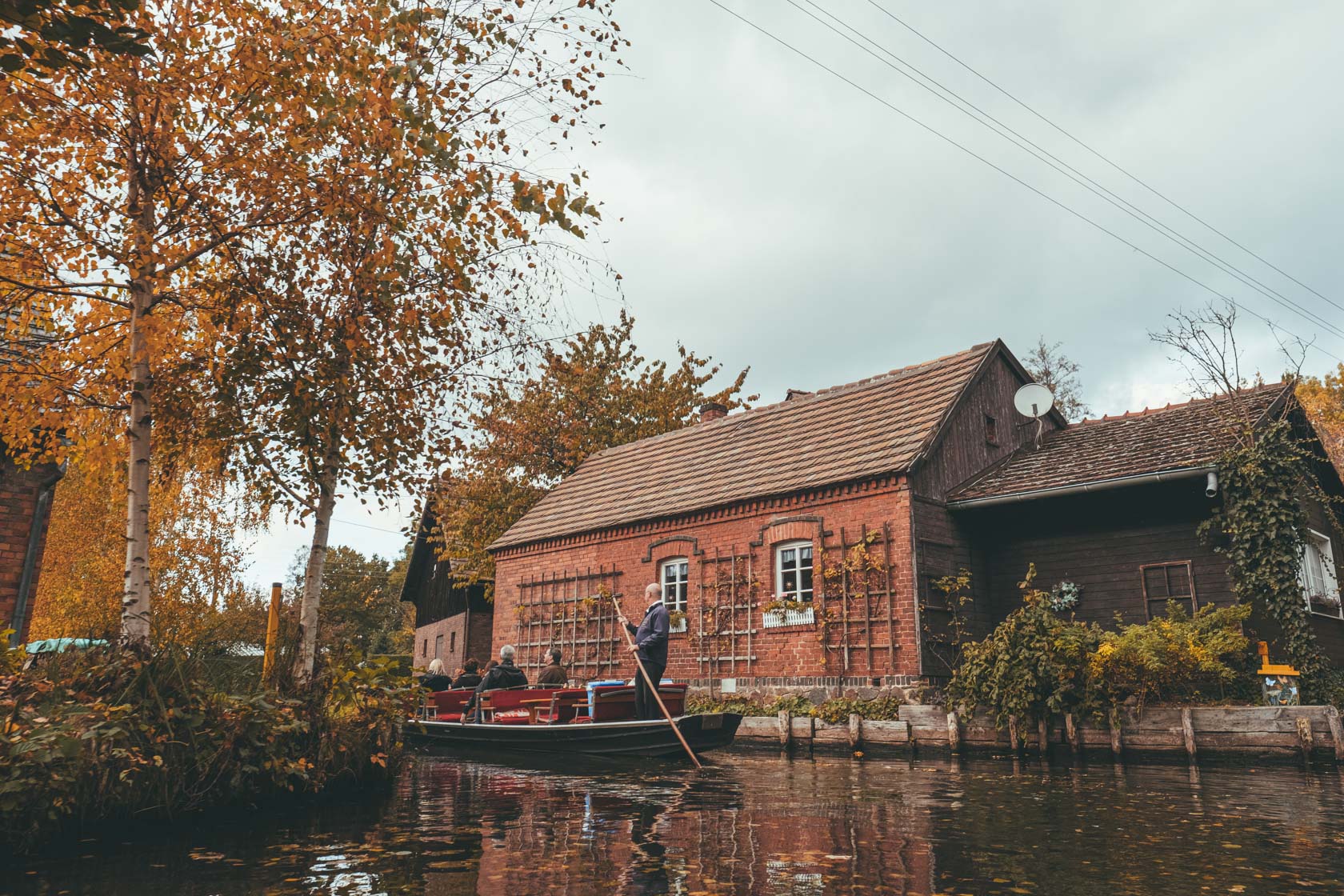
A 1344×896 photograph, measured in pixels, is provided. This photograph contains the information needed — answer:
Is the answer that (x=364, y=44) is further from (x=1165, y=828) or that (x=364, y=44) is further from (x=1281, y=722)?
(x=1281, y=722)

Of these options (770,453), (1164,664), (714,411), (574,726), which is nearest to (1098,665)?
(1164,664)

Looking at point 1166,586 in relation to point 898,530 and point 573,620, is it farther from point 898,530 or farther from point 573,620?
point 573,620

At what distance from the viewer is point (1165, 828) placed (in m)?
7.14

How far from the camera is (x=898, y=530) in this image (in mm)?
16688

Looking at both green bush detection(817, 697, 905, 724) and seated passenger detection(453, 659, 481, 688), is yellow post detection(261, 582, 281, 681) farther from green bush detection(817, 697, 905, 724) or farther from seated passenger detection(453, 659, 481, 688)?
green bush detection(817, 697, 905, 724)

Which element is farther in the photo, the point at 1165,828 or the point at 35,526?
the point at 35,526

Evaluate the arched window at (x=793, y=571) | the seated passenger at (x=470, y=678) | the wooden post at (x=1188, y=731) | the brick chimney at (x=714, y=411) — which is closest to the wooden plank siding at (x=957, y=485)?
the arched window at (x=793, y=571)

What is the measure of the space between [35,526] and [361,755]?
8388 millimetres

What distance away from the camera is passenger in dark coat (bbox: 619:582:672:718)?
1305 cm

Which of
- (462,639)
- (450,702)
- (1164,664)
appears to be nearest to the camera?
(1164,664)

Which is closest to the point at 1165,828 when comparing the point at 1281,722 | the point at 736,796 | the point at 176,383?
the point at 736,796

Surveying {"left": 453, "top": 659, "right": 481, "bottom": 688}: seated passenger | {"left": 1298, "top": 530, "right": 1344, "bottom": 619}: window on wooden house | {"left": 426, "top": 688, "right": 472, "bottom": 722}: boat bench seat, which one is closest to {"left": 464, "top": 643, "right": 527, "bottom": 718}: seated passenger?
{"left": 426, "top": 688, "right": 472, "bottom": 722}: boat bench seat

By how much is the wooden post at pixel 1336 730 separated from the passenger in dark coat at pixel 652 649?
870 cm

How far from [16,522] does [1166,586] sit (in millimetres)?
18508
